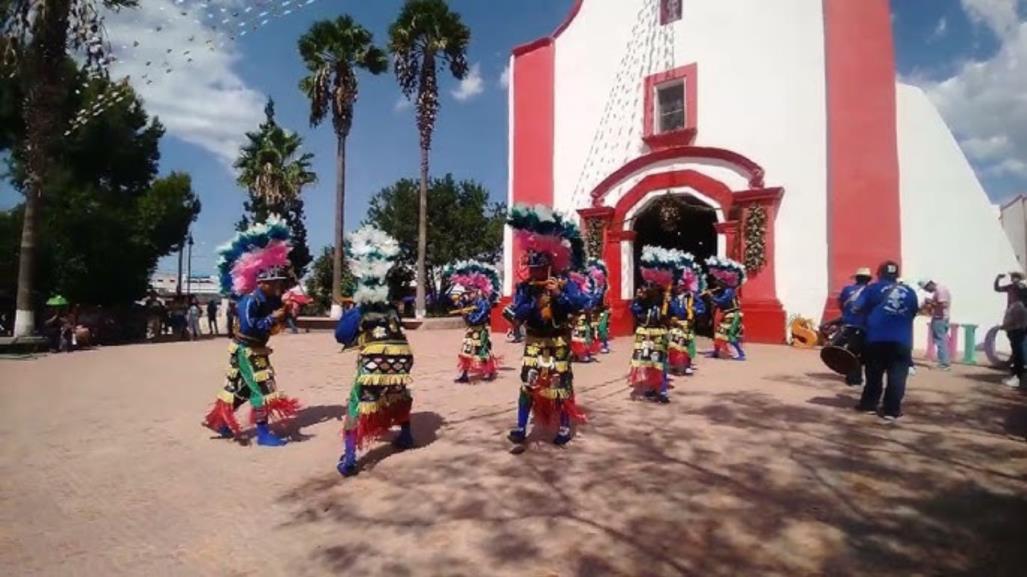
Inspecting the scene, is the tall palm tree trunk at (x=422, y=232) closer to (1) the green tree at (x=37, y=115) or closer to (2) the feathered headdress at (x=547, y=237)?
(1) the green tree at (x=37, y=115)

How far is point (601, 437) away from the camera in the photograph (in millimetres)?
5578

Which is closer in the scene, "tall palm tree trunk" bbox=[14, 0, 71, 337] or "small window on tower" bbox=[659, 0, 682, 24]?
"tall palm tree trunk" bbox=[14, 0, 71, 337]

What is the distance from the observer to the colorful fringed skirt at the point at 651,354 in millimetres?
7207

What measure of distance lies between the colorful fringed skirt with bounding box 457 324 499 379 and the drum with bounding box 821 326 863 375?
4.61 meters

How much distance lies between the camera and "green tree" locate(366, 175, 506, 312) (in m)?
32.5

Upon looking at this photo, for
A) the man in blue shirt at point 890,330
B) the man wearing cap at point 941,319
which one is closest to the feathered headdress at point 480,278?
the man in blue shirt at point 890,330

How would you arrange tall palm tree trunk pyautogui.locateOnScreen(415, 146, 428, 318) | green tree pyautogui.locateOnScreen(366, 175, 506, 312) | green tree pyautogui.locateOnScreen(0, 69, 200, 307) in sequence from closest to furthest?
green tree pyautogui.locateOnScreen(0, 69, 200, 307) → tall palm tree trunk pyautogui.locateOnScreen(415, 146, 428, 318) → green tree pyautogui.locateOnScreen(366, 175, 506, 312)

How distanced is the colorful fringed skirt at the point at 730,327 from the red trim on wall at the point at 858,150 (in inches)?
135

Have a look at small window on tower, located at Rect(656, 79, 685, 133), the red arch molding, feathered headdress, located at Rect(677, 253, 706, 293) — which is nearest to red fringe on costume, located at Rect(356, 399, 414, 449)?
feathered headdress, located at Rect(677, 253, 706, 293)

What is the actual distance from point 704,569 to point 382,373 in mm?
2896

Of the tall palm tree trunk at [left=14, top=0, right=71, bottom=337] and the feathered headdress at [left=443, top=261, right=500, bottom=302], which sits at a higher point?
the tall palm tree trunk at [left=14, top=0, right=71, bottom=337]

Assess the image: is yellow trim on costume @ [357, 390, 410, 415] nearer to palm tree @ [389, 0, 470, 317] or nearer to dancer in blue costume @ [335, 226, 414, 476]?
dancer in blue costume @ [335, 226, 414, 476]

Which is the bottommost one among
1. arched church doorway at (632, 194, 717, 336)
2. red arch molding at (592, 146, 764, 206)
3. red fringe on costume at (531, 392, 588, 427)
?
red fringe on costume at (531, 392, 588, 427)

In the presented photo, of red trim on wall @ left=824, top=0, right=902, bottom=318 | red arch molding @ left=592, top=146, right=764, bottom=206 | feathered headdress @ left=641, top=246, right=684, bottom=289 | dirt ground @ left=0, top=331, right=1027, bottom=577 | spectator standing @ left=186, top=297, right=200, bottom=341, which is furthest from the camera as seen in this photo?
spectator standing @ left=186, top=297, right=200, bottom=341
